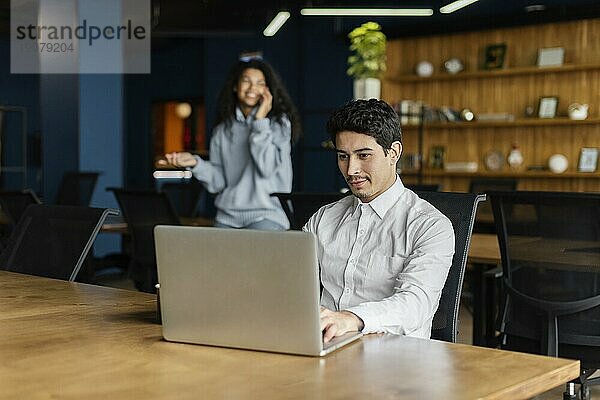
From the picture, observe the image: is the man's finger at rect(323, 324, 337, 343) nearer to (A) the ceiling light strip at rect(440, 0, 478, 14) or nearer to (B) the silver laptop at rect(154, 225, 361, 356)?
(B) the silver laptop at rect(154, 225, 361, 356)

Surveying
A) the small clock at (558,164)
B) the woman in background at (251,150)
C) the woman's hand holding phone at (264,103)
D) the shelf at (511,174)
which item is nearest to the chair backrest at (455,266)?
the woman in background at (251,150)

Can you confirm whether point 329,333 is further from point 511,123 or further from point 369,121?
point 511,123

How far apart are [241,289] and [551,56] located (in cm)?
701

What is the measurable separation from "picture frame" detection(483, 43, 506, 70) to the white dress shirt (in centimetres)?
641

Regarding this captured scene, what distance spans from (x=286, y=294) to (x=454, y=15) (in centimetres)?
781

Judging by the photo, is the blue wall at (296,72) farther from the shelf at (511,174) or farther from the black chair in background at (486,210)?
the black chair in background at (486,210)

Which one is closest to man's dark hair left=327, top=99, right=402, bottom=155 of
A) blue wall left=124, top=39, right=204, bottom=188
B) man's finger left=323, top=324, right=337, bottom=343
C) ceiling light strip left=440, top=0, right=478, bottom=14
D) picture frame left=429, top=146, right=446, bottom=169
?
man's finger left=323, top=324, right=337, bottom=343

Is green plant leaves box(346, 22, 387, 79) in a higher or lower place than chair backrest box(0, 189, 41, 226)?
higher

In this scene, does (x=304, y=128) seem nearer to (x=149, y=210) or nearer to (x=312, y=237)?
(x=149, y=210)

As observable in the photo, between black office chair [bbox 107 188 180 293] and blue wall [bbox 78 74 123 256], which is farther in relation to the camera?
blue wall [bbox 78 74 123 256]

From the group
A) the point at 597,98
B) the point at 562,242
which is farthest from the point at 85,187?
the point at 562,242

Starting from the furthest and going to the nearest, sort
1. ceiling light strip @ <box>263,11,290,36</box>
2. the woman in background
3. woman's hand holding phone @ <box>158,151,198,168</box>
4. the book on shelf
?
1. ceiling light strip @ <box>263,11,290,36</box>
2. the book on shelf
3. the woman in background
4. woman's hand holding phone @ <box>158,151,198,168</box>

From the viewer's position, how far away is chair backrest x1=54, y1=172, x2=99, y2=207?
26.0 ft

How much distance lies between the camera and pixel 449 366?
163cm
